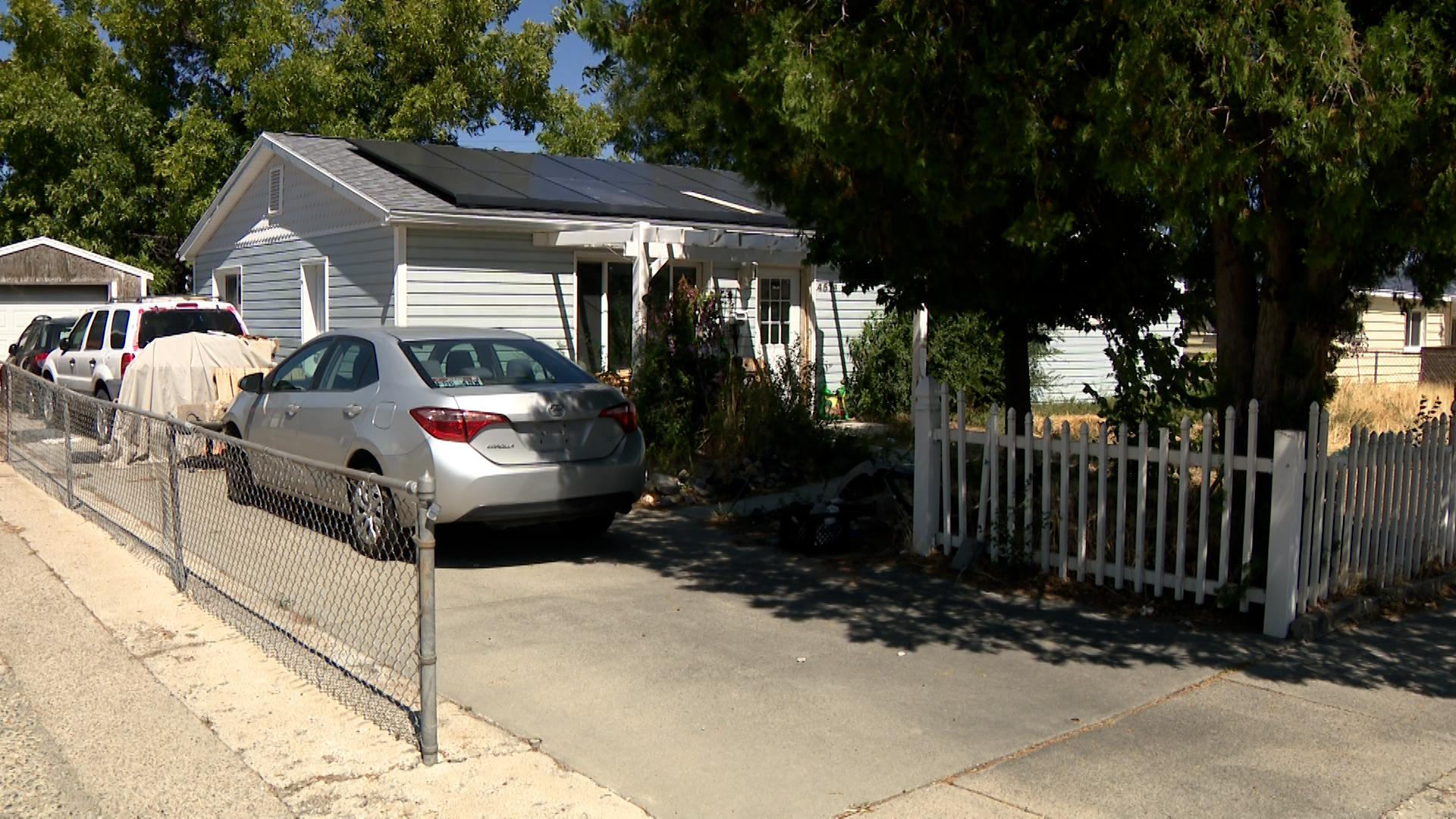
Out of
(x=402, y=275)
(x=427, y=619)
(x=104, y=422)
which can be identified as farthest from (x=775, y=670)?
(x=402, y=275)

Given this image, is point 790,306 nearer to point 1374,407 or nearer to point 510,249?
point 510,249

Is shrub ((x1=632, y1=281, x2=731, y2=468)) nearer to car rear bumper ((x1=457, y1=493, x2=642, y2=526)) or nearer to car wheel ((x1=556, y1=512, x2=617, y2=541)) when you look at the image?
car wheel ((x1=556, y1=512, x2=617, y2=541))

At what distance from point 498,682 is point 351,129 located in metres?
25.3

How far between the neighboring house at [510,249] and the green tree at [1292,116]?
8242mm

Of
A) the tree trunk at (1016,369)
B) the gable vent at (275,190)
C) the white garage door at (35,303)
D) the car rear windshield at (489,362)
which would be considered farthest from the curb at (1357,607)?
the white garage door at (35,303)

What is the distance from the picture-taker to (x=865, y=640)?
254 inches

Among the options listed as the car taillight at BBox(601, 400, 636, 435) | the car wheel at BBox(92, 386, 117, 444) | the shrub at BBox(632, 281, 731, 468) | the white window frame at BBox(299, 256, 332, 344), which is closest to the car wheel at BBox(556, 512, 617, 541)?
the car taillight at BBox(601, 400, 636, 435)

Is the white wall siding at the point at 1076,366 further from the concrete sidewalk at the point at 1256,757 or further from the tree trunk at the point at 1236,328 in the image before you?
A: the concrete sidewalk at the point at 1256,757

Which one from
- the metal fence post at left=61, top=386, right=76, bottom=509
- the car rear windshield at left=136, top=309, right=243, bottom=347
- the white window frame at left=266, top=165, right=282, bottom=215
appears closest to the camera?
the metal fence post at left=61, top=386, right=76, bottom=509

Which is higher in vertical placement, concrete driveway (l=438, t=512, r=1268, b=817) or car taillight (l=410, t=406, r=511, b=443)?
car taillight (l=410, t=406, r=511, b=443)

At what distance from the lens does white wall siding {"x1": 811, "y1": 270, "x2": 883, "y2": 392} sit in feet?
58.6

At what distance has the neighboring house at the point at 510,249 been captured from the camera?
47.4 ft

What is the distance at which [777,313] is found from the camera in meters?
17.6

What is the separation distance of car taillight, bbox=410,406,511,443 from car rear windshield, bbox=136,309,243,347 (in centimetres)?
837
